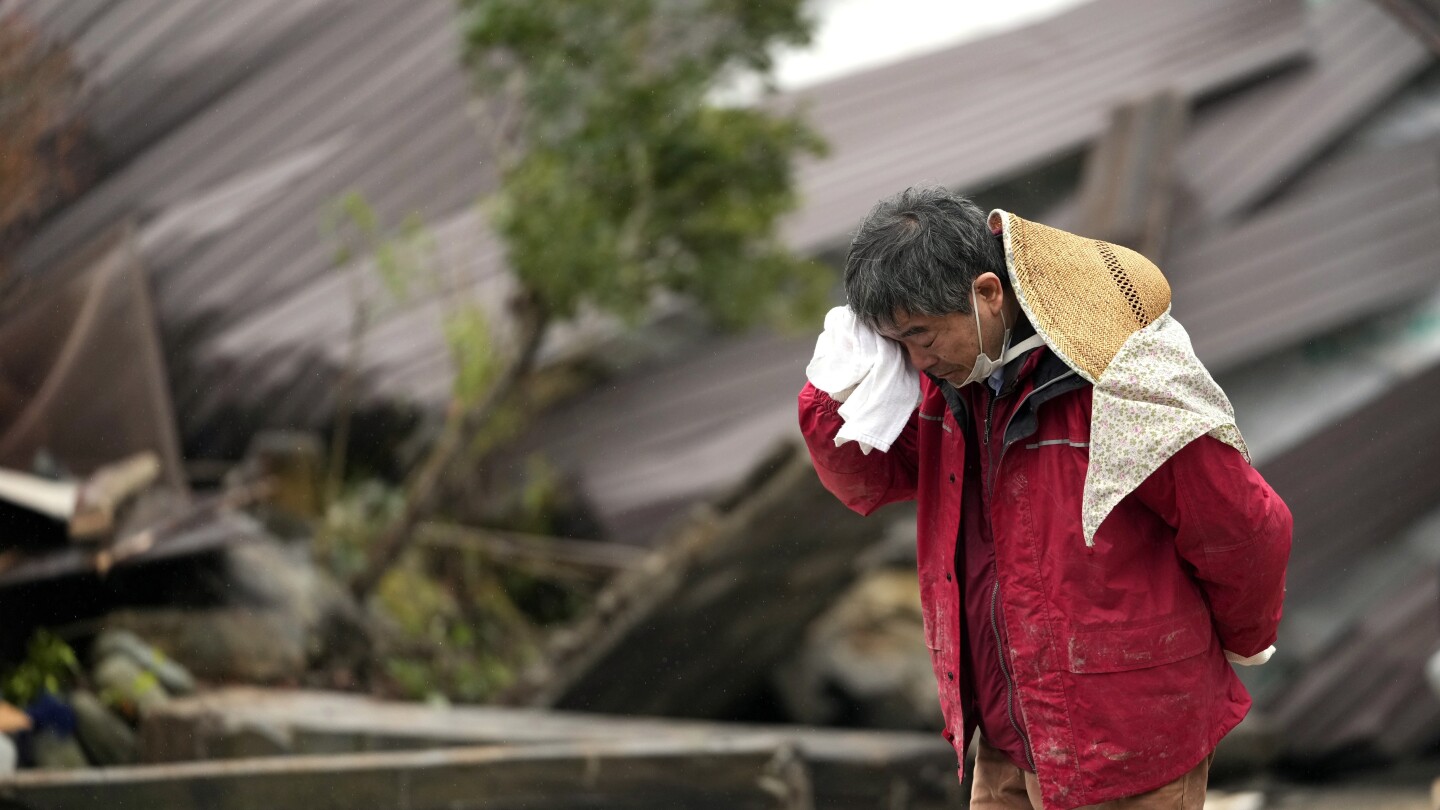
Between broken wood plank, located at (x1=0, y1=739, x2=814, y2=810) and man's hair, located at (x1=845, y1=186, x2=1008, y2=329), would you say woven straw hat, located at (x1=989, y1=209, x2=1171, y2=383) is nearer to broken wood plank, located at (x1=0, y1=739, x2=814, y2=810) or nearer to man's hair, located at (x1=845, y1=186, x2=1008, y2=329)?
man's hair, located at (x1=845, y1=186, x2=1008, y2=329)

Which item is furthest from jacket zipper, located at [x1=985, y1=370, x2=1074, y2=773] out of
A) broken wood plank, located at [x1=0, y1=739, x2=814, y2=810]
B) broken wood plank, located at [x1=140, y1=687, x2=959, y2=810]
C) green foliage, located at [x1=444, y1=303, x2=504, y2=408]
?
green foliage, located at [x1=444, y1=303, x2=504, y2=408]

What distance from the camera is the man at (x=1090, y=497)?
165cm

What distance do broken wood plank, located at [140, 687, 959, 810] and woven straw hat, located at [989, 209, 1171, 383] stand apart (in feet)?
8.17

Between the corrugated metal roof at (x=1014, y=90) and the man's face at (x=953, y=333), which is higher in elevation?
the man's face at (x=953, y=333)

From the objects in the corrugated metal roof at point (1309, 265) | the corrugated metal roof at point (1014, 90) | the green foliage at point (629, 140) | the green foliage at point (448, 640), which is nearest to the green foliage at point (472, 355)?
the green foliage at point (629, 140)

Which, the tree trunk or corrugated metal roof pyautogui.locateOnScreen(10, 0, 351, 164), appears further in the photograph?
the tree trunk

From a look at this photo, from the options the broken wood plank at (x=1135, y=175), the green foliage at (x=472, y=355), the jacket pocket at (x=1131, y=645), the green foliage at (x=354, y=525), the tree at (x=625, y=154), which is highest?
the jacket pocket at (x=1131, y=645)

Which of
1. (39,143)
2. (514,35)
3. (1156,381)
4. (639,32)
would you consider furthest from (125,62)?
(1156,381)

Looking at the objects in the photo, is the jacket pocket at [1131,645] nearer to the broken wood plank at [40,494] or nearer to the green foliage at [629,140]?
the broken wood plank at [40,494]

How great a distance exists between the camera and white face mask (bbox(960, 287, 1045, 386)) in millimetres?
1758

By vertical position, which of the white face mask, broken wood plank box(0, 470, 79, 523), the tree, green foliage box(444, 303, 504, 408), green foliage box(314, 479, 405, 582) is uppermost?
the white face mask

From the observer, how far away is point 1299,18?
615cm

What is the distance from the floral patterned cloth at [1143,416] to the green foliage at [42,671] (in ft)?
9.38

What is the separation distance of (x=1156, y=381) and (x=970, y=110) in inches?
205
